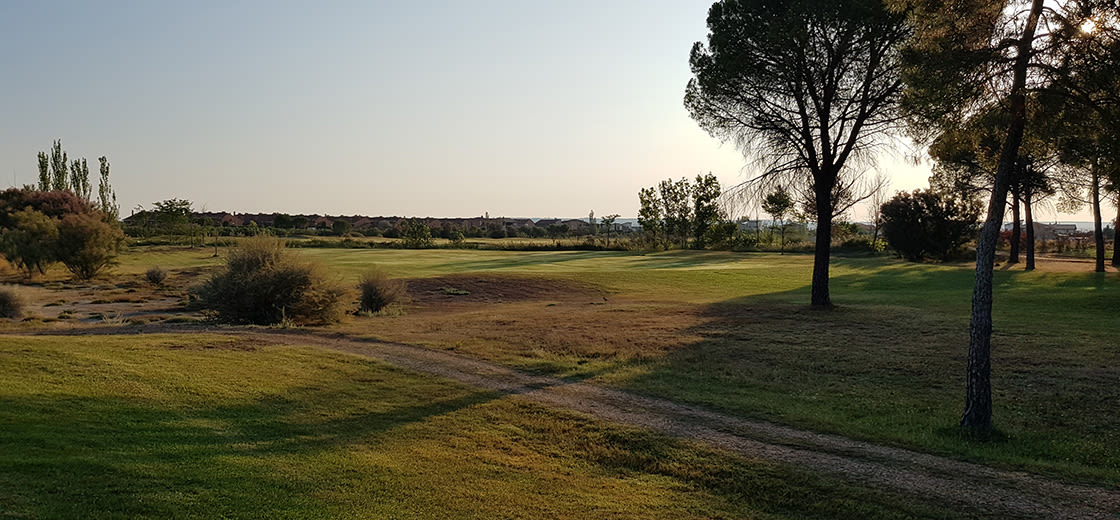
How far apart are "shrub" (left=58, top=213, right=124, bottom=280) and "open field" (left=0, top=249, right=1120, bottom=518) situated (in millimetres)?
6132

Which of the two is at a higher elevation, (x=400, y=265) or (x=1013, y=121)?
(x=1013, y=121)

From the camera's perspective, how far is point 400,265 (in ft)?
147

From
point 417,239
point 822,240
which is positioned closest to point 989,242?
point 822,240

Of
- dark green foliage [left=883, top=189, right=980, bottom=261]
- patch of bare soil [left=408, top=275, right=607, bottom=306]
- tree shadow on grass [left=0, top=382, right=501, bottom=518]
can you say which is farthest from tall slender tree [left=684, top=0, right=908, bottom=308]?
dark green foliage [left=883, top=189, right=980, bottom=261]

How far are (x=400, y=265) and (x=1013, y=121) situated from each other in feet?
125

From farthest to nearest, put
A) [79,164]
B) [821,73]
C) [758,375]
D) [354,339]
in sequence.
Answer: [79,164] < [821,73] < [354,339] < [758,375]

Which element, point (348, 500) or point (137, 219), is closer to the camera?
point (348, 500)

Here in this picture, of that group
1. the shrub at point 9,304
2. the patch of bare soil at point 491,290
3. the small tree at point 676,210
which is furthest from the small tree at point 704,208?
the shrub at point 9,304

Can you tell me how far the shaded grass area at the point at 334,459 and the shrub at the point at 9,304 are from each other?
12.5m

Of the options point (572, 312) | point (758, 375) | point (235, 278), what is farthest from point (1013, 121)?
point (235, 278)

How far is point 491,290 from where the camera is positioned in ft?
108

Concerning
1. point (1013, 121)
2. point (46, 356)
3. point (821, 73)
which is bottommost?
point (46, 356)

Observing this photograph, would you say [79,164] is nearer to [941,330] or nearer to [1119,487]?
[941,330]

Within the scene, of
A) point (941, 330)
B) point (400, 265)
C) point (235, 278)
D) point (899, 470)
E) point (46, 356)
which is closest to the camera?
point (899, 470)
